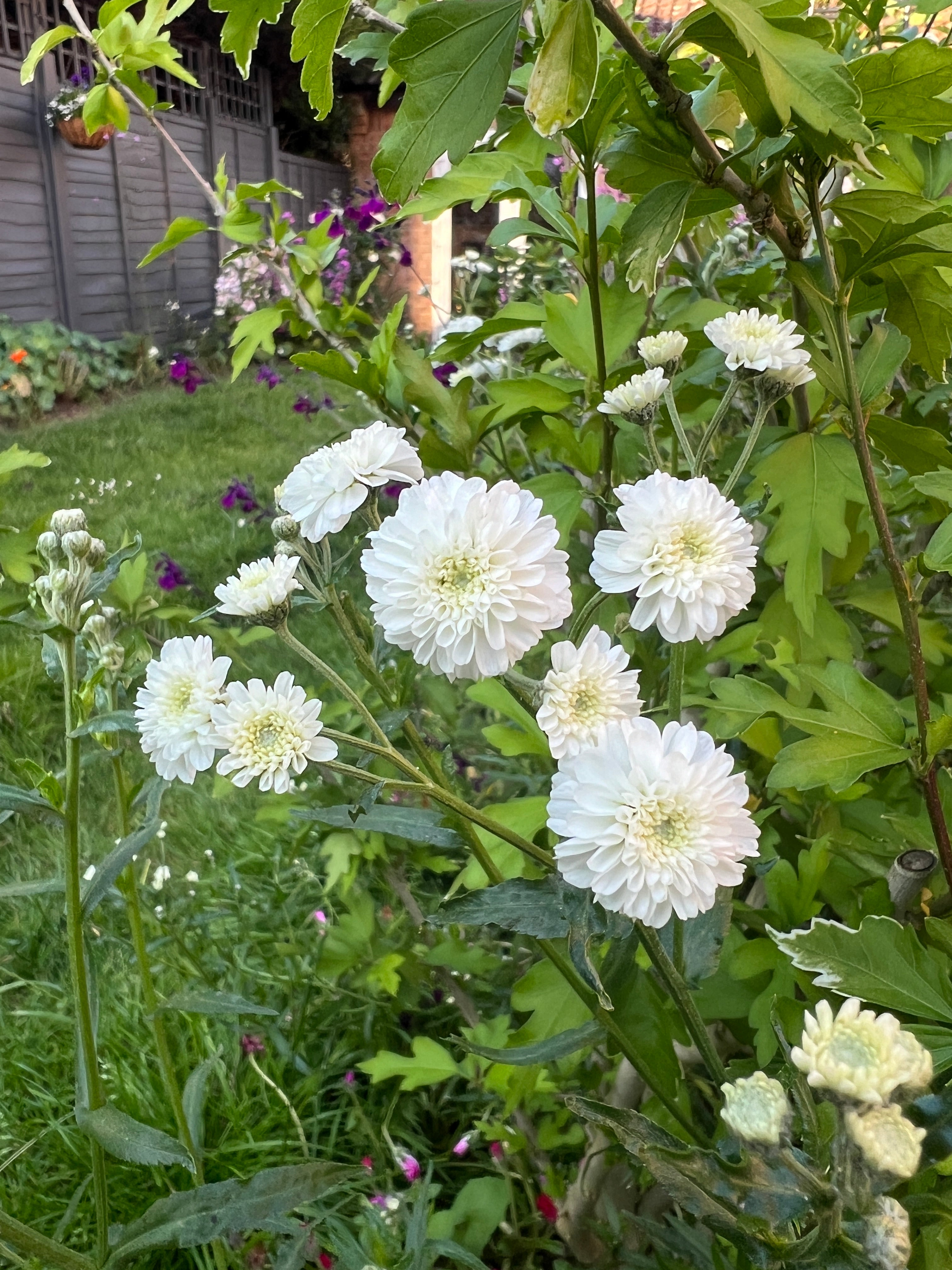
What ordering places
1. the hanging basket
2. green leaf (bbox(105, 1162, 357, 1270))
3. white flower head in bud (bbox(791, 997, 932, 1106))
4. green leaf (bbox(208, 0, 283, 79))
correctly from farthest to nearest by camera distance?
the hanging basket → green leaf (bbox(105, 1162, 357, 1270)) → green leaf (bbox(208, 0, 283, 79)) → white flower head in bud (bbox(791, 997, 932, 1106))

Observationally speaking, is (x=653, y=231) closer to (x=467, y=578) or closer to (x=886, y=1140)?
(x=467, y=578)

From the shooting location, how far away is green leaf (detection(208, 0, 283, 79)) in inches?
12.6

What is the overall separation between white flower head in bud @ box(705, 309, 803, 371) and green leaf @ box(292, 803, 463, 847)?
9.2 inches

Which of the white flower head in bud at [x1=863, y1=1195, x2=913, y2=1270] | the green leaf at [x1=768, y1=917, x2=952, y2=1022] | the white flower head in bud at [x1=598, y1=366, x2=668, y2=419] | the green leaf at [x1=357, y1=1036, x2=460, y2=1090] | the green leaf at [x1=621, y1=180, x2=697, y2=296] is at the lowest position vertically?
the green leaf at [x1=357, y1=1036, x2=460, y2=1090]

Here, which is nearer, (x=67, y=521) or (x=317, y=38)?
(x=317, y=38)

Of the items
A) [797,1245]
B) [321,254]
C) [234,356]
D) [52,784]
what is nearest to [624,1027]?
[797,1245]

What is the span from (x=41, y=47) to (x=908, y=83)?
0.60m

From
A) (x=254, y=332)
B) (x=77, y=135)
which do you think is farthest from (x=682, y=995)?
(x=77, y=135)

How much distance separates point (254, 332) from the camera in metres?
0.77

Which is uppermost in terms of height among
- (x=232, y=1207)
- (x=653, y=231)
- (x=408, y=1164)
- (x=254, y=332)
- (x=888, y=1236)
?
(x=653, y=231)

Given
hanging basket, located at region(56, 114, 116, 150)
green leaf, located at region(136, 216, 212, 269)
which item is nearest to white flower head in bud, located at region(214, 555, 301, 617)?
green leaf, located at region(136, 216, 212, 269)

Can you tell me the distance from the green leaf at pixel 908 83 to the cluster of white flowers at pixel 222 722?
0.32m

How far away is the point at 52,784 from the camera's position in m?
0.45

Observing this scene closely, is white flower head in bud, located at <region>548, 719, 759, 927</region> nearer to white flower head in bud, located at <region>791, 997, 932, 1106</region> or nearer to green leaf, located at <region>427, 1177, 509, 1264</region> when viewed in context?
white flower head in bud, located at <region>791, 997, 932, 1106</region>
